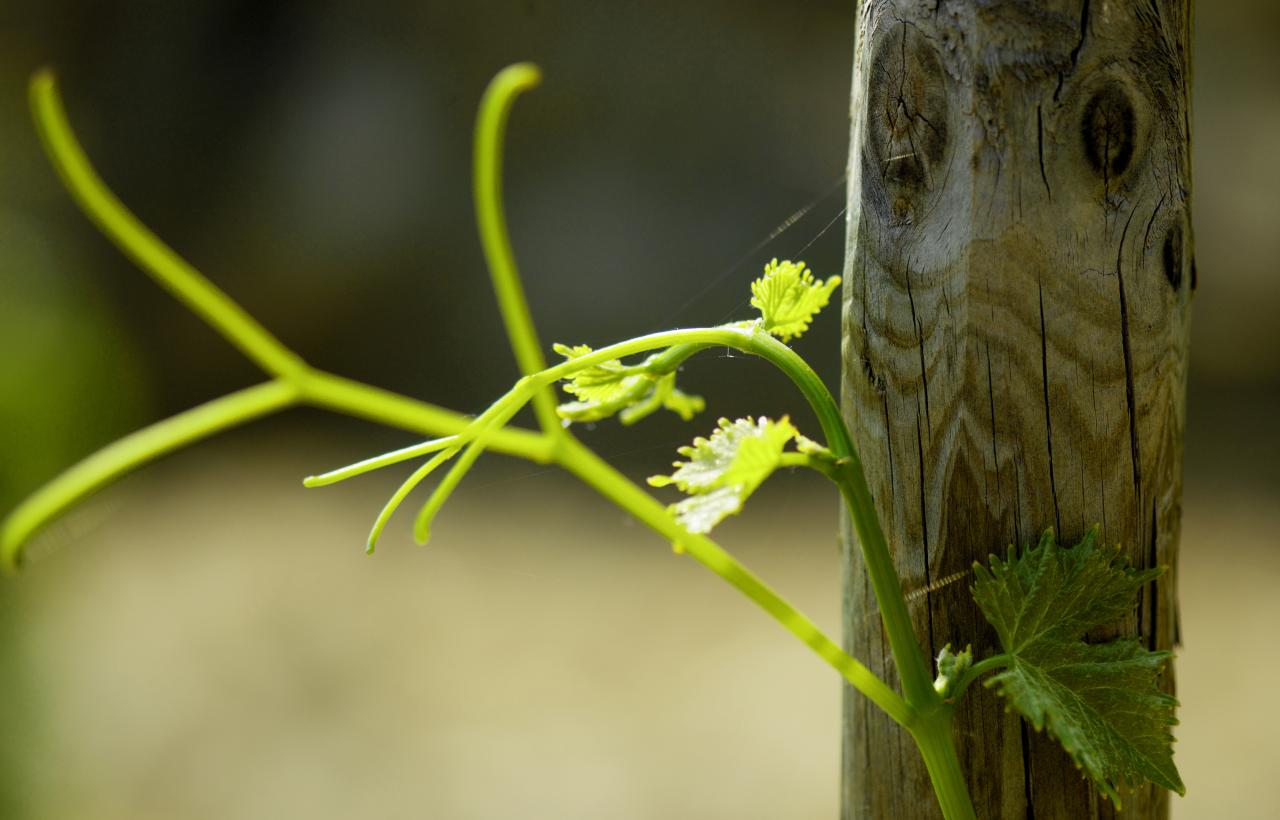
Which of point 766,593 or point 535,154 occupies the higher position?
point 535,154

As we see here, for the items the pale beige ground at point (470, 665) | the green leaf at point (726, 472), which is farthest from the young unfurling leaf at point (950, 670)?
the pale beige ground at point (470, 665)

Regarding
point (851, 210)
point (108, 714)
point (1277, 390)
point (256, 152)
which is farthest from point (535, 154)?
point (851, 210)

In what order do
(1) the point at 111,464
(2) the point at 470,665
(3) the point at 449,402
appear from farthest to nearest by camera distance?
(3) the point at 449,402 → (2) the point at 470,665 → (1) the point at 111,464

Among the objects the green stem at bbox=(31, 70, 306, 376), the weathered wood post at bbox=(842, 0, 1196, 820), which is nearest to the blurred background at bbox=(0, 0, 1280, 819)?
the weathered wood post at bbox=(842, 0, 1196, 820)

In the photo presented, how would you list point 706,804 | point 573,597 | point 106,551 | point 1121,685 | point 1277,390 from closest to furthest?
point 1121,685, point 706,804, point 573,597, point 106,551, point 1277,390

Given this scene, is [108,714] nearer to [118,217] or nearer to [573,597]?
[573,597]

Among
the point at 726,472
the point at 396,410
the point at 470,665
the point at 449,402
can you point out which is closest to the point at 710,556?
the point at 726,472

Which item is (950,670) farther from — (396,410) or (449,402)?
(449,402)

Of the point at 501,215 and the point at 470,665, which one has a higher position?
the point at 470,665
